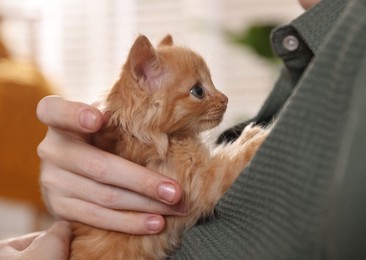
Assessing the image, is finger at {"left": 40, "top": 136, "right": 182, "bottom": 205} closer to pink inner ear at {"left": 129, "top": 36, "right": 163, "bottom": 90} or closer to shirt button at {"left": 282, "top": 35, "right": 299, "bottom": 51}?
pink inner ear at {"left": 129, "top": 36, "right": 163, "bottom": 90}

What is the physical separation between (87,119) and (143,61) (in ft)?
0.56

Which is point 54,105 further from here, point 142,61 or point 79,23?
point 79,23

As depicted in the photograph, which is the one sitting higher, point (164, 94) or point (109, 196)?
point (164, 94)

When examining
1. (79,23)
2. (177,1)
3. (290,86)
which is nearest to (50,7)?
(79,23)

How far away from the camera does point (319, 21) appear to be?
986mm

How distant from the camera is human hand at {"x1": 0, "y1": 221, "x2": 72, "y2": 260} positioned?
1.06m

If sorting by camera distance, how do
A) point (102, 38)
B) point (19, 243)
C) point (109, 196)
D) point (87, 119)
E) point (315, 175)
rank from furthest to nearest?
point (102, 38), point (19, 243), point (109, 196), point (87, 119), point (315, 175)

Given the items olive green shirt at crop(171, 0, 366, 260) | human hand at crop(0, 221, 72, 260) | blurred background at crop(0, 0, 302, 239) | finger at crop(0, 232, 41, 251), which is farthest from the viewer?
blurred background at crop(0, 0, 302, 239)

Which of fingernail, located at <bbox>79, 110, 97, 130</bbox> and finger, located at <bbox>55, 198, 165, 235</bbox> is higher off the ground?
fingernail, located at <bbox>79, 110, 97, 130</bbox>

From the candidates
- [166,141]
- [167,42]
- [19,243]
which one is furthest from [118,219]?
[167,42]

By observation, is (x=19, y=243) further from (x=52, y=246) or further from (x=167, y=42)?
(x=167, y=42)

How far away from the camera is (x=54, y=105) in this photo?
3.45 feet

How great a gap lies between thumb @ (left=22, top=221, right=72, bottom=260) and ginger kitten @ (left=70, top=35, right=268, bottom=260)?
22 millimetres

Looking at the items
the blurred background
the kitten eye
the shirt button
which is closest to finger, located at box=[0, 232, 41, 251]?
the kitten eye
